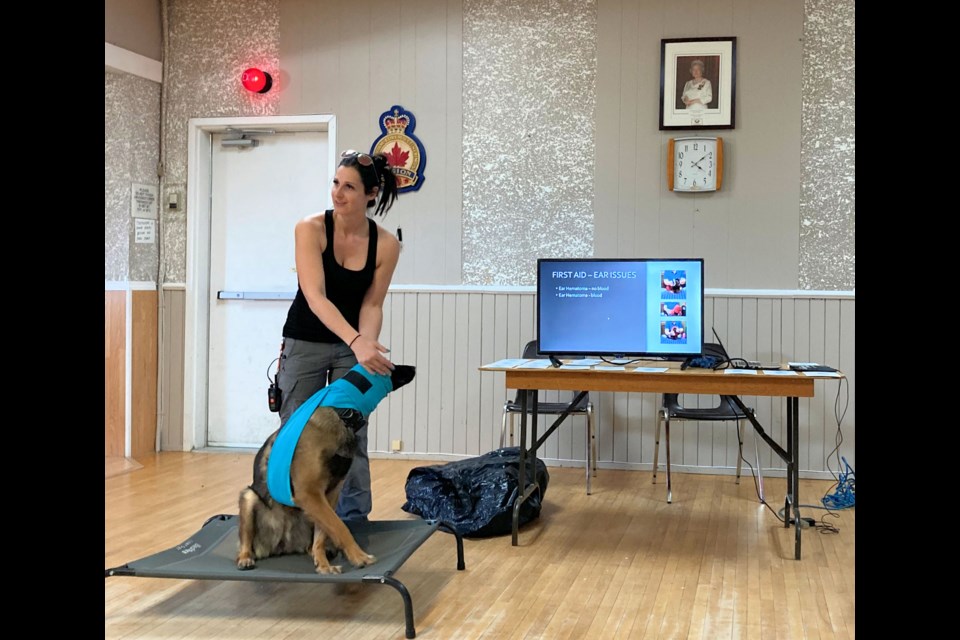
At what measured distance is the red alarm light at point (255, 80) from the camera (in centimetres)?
573

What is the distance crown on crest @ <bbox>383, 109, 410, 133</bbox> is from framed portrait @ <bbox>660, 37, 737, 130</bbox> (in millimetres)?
1564

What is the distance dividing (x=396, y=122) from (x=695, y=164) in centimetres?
184

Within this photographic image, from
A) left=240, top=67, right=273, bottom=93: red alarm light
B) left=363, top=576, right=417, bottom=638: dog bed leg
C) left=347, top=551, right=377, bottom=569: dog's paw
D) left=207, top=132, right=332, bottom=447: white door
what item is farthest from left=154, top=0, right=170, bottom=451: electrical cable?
left=363, top=576, right=417, bottom=638: dog bed leg

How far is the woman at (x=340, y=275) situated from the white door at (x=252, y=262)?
2.73m

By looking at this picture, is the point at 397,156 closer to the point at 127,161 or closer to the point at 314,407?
the point at 127,161

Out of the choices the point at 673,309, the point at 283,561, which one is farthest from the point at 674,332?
the point at 283,561

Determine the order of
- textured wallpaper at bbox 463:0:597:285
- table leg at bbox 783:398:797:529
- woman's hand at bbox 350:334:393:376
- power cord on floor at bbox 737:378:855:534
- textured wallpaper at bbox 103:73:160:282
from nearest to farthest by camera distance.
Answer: woman's hand at bbox 350:334:393:376 < table leg at bbox 783:398:797:529 < power cord on floor at bbox 737:378:855:534 < textured wallpaper at bbox 463:0:597:285 < textured wallpaper at bbox 103:73:160:282

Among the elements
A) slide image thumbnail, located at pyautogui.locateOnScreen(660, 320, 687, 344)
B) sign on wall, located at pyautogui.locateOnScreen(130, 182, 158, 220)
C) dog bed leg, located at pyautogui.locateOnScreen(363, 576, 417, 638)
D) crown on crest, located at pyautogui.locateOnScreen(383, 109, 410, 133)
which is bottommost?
dog bed leg, located at pyautogui.locateOnScreen(363, 576, 417, 638)

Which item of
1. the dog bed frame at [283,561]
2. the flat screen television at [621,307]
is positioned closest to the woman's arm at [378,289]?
the dog bed frame at [283,561]

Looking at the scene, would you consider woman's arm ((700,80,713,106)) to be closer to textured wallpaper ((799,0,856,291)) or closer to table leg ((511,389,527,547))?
textured wallpaper ((799,0,856,291))

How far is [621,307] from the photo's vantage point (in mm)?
3848

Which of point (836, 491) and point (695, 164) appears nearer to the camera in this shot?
point (836, 491)

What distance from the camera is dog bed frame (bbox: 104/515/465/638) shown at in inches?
102

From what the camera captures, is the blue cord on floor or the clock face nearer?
the blue cord on floor
